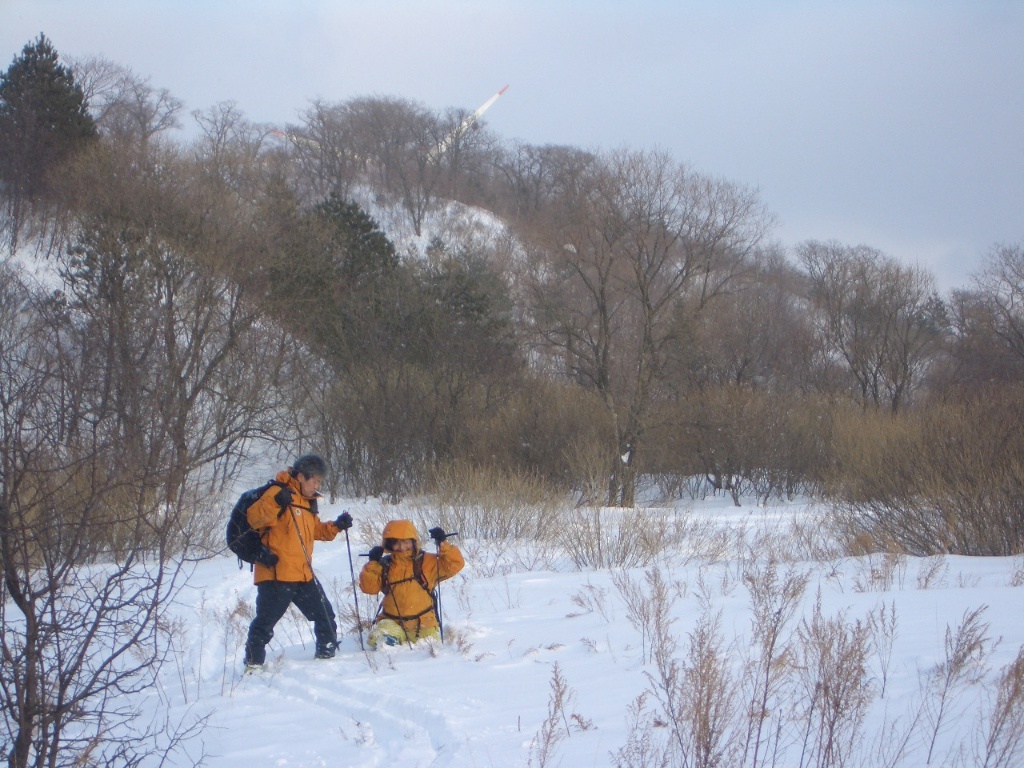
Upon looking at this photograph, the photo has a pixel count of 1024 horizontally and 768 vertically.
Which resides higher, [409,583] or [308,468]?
[308,468]

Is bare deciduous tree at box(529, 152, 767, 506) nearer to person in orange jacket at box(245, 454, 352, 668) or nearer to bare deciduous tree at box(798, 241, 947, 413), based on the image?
bare deciduous tree at box(798, 241, 947, 413)

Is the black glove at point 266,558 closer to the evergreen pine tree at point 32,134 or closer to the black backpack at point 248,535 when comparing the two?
the black backpack at point 248,535

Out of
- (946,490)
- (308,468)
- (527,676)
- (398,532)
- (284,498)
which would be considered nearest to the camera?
(527,676)

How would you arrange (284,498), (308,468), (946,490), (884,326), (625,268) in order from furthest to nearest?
(884,326) → (625,268) → (946,490) → (308,468) → (284,498)

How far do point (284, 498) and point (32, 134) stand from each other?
2977 cm

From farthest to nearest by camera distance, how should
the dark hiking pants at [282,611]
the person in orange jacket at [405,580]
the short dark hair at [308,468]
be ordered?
the person in orange jacket at [405,580] < the short dark hair at [308,468] < the dark hiking pants at [282,611]

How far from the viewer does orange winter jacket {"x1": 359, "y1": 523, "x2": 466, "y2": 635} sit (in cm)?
663

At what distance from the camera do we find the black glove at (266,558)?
6.05 meters

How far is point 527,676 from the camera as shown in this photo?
215 inches

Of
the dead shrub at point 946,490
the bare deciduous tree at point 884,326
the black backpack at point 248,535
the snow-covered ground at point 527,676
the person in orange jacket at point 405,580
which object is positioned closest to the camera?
the snow-covered ground at point 527,676

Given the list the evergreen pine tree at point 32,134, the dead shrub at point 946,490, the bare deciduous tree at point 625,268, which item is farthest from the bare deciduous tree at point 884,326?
the evergreen pine tree at point 32,134

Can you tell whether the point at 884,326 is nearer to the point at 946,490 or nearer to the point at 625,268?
the point at 625,268

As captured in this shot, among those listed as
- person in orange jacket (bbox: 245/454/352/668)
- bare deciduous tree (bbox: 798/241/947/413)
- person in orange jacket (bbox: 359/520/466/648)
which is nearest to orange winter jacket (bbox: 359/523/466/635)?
person in orange jacket (bbox: 359/520/466/648)

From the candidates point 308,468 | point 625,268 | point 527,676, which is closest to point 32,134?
point 625,268
